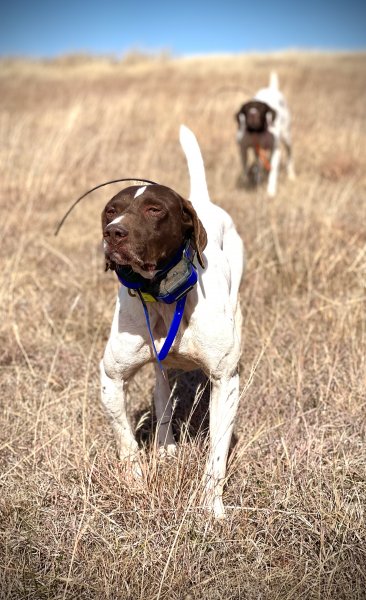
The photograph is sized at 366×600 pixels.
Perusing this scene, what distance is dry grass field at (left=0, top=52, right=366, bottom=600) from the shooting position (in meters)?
2.01

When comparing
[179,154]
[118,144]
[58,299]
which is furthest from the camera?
[118,144]

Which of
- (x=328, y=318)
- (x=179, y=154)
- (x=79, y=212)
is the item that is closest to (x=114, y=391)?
(x=328, y=318)

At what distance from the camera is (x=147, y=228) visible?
6.31 feet

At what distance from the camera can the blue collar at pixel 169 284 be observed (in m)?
2.00

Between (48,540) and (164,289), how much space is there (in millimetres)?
968

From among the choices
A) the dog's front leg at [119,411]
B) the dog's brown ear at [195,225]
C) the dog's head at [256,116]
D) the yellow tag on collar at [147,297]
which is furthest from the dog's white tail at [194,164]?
the dog's head at [256,116]

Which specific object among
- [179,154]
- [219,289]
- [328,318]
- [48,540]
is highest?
[179,154]

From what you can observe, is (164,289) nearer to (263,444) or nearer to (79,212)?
(263,444)

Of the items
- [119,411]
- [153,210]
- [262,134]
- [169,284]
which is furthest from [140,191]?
[262,134]

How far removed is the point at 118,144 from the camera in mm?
8930

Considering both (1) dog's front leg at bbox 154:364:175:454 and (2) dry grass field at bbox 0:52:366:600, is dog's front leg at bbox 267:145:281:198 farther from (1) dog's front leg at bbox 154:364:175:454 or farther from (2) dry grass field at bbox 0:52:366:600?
(1) dog's front leg at bbox 154:364:175:454

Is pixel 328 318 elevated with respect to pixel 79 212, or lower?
lower

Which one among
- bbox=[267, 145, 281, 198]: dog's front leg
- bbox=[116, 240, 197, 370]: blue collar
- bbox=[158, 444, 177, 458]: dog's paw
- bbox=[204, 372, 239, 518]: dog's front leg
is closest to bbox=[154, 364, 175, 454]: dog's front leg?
bbox=[158, 444, 177, 458]: dog's paw

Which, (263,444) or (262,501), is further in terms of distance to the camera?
(263,444)
